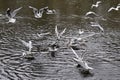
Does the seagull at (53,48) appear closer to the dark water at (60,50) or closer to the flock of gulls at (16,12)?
the dark water at (60,50)

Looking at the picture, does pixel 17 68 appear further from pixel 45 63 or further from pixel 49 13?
pixel 49 13

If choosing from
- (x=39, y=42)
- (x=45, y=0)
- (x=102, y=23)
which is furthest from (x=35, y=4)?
(x=39, y=42)

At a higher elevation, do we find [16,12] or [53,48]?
[16,12]

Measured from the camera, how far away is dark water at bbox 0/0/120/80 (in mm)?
22547

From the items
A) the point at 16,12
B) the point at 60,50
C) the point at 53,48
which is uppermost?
the point at 16,12

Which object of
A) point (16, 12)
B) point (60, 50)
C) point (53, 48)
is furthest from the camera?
point (16, 12)

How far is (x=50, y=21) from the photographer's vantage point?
120 ft

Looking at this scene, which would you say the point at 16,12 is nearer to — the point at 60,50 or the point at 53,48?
the point at 53,48

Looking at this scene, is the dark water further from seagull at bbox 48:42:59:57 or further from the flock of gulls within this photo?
the flock of gulls

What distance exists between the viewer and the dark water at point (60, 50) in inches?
888

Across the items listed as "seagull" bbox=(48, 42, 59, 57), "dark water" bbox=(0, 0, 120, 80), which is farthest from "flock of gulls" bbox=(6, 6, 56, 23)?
"seagull" bbox=(48, 42, 59, 57)

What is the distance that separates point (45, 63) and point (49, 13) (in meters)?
16.6

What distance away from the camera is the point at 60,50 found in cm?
2711

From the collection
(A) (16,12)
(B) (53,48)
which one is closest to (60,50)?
(B) (53,48)
